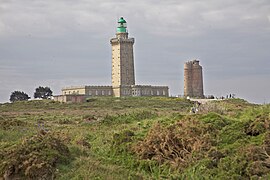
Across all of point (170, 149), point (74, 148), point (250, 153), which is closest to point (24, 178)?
point (74, 148)

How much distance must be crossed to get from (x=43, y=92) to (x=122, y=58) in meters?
17.4

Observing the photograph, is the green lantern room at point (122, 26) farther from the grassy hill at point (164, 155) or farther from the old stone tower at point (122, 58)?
the grassy hill at point (164, 155)

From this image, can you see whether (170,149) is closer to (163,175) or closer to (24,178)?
(163,175)

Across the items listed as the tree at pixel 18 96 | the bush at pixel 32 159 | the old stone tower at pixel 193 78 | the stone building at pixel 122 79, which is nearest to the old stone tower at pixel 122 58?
the stone building at pixel 122 79

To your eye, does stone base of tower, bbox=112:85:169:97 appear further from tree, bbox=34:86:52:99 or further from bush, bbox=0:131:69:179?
bush, bbox=0:131:69:179

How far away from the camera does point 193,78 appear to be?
85.2 m

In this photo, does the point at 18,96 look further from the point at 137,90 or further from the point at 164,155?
the point at 164,155

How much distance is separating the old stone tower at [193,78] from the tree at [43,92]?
2715cm

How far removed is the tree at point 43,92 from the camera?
8875 cm

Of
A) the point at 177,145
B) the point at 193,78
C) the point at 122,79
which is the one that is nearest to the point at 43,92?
the point at 122,79

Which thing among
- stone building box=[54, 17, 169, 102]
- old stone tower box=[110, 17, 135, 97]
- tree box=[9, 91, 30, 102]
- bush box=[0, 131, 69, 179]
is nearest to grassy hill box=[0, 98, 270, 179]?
bush box=[0, 131, 69, 179]

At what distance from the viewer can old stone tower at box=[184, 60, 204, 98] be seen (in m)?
85.1

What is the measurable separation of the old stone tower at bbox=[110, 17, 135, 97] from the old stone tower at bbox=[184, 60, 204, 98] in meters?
10.3

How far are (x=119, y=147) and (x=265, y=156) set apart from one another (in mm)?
4236
